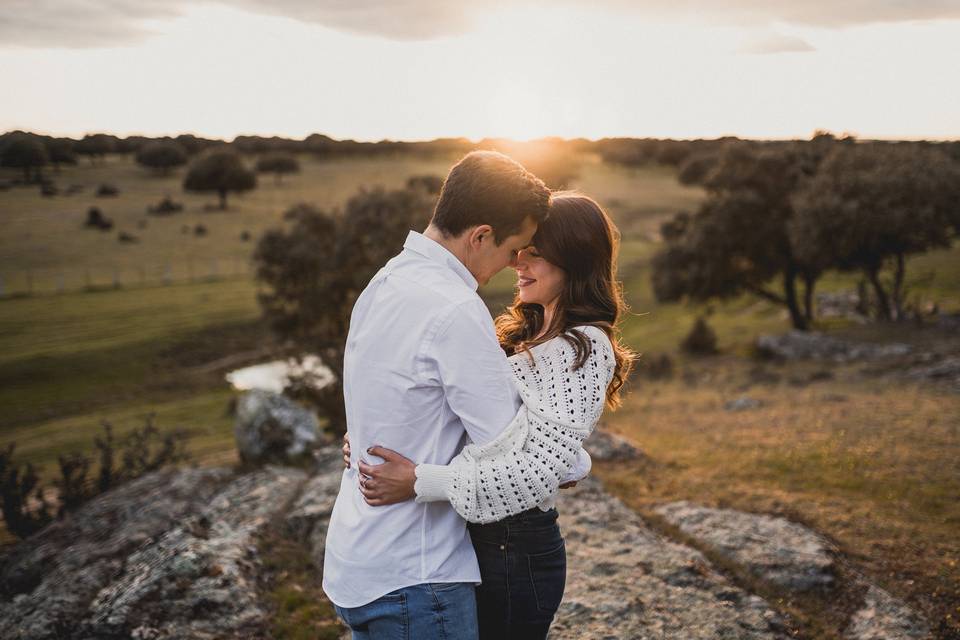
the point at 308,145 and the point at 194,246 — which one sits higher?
the point at 308,145

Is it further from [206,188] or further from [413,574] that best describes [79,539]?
[206,188]

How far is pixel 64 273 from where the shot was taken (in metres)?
43.1

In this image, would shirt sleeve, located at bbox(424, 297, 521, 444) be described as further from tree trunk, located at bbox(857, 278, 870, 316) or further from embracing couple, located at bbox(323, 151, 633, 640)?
tree trunk, located at bbox(857, 278, 870, 316)

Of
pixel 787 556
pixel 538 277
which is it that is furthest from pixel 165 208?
pixel 538 277

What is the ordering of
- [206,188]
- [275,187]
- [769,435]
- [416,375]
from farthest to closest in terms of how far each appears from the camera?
1. [275,187]
2. [206,188]
3. [769,435]
4. [416,375]

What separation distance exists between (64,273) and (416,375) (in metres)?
49.1

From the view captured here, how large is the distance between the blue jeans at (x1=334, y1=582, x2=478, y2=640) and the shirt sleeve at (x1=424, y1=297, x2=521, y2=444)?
75 cm

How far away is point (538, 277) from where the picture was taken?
3.61 meters

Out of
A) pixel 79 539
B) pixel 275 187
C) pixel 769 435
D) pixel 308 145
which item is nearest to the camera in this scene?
pixel 79 539

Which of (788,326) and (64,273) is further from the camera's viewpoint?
(64,273)

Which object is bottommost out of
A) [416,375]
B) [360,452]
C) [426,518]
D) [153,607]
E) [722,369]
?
[722,369]

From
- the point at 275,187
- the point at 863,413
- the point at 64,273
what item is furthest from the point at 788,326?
the point at 275,187

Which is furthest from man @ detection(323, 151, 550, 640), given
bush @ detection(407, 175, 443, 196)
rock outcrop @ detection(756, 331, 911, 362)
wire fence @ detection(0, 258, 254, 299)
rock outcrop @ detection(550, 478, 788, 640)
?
wire fence @ detection(0, 258, 254, 299)

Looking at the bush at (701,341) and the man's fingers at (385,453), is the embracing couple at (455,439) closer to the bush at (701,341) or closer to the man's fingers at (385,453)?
the man's fingers at (385,453)
